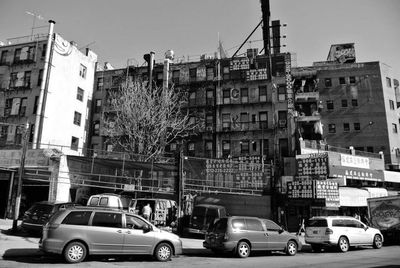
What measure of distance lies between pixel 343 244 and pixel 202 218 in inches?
297

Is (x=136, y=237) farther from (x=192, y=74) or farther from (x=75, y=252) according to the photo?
(x=192, y=74)

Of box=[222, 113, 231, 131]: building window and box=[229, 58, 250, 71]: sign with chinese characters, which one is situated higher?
box=[229, 58, 250, 71]: sign with chinese characters

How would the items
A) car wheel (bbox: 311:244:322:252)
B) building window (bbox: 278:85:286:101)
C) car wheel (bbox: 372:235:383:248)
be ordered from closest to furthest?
car wheel (bbox: 311:244:322:252), car wheel (bbox: 372:235:383:248), building window (bbox: 278:85:286:101)

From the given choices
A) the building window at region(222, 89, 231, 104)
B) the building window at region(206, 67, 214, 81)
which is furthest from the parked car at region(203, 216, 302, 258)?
the building window at region(206, 67, 214, 81)

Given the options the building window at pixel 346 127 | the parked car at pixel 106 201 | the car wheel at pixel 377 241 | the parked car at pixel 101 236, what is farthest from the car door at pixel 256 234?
the building window at pixel 346 127

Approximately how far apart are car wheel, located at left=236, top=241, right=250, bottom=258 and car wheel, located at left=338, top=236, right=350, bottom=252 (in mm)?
5328

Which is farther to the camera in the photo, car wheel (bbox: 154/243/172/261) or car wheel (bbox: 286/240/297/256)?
car wheel (bbox: 286/240/297/256)

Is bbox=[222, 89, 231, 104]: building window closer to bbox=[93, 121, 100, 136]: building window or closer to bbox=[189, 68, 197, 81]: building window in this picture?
bbox=[189, 68, 197, 81]: building window

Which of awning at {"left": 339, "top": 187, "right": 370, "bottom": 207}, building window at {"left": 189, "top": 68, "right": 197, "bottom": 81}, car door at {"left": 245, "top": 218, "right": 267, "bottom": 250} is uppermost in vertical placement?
building window at {"left": 189, "top": 68, "right": 197, "bottom": 81}

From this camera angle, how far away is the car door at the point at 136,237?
11.4m

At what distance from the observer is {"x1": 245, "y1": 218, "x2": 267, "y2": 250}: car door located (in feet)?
46.1

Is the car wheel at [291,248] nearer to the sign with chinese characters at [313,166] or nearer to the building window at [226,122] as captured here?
the sign with chinese characters at [313,166]

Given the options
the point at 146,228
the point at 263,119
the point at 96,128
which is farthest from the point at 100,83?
the point at 146,228

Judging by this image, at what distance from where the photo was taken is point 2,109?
3888 centimetres
